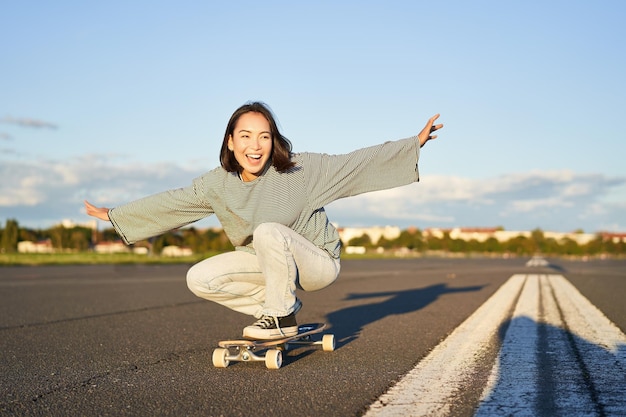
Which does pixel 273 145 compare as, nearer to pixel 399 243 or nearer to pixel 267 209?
pixel 267 209

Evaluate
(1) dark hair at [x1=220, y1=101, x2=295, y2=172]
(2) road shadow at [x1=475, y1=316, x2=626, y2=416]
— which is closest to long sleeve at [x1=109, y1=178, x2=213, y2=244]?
(1) dark hair at [x1=220, y1=101, x2=295, y2=172]

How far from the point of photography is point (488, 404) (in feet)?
11.7

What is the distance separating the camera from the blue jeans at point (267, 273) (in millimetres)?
4934

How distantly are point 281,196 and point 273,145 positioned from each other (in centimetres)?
36

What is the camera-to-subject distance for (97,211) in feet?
18.0

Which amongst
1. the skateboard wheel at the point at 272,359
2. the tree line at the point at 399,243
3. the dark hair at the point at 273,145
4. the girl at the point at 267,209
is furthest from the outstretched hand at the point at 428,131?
the tree line at the point at 399,243

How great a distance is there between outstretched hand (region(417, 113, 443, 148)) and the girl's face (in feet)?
3.61

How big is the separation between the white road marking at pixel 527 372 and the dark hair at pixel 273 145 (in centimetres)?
163

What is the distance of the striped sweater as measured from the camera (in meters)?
5.07

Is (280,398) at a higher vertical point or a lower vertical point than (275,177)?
lower

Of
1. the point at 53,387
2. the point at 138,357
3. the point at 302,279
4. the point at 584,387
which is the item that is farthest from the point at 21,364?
the point at 584,387

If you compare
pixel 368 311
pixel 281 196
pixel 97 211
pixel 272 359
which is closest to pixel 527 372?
pixel 272 359

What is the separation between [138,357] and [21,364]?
801mm

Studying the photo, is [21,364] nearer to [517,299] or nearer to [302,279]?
[302,279]
